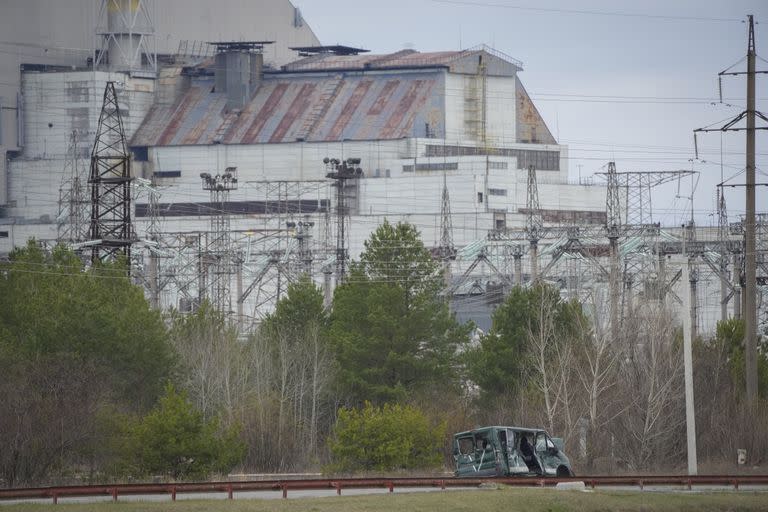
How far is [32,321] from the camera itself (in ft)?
189

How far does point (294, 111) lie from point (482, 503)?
124058mm

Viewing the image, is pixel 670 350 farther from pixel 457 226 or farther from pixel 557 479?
pixel 457 226

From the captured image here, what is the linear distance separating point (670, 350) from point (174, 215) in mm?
98702

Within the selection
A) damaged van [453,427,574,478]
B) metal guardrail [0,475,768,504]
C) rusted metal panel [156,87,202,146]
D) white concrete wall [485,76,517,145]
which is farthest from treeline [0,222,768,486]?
rusted metal panel [156,87,202,146]

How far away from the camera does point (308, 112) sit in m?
154

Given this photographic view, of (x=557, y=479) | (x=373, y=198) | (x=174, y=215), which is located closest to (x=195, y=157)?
(x=174, y=215)

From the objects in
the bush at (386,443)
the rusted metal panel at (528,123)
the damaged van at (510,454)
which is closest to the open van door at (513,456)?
the damaged van at (510,454)

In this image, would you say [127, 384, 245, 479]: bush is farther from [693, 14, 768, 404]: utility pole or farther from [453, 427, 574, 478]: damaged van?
[693, 14, 768, 404]: utility pole

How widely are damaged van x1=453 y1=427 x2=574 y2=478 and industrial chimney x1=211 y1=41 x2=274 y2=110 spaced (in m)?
121

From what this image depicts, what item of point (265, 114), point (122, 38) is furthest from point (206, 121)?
point (122, 38)

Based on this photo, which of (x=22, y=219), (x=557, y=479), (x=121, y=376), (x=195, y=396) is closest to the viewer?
(x=557, y=479)

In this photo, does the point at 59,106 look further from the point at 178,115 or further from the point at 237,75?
the point at 237,75

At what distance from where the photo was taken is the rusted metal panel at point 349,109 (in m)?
150

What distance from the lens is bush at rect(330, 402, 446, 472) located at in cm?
4534
